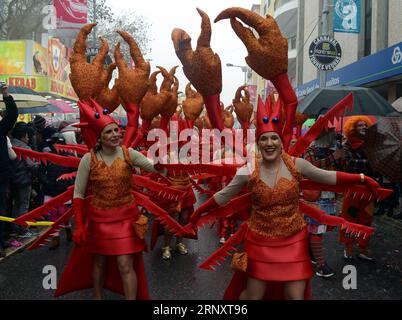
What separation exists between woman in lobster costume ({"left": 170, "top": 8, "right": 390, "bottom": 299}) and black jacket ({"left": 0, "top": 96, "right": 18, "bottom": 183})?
8.07ft

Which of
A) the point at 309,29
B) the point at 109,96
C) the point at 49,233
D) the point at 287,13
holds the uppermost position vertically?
the point at 287,13

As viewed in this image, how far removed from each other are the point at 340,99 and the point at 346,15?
6869 millimetres

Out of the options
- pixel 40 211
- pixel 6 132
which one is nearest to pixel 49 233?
pixel 40 211

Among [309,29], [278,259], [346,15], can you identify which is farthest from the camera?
[309,29]

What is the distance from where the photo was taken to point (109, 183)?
350cm

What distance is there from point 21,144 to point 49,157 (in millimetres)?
2325

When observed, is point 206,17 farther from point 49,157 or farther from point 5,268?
point 5,268

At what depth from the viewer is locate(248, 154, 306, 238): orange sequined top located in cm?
294

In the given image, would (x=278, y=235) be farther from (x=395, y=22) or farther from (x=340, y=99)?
(x=395, y=22)

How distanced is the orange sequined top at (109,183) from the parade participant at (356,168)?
9.68 ft

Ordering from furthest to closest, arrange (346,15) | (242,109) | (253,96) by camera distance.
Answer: (253,96) → (346,15) → (242,109)

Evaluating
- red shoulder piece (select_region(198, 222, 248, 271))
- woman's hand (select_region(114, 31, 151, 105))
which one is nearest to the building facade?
woman's hand (select_region(114, 31, 151, 105))

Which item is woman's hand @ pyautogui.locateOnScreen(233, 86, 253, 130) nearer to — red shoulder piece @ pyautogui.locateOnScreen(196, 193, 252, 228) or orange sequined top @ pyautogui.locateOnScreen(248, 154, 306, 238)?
red shoulder piece @ pyautogui.locateOnScreen(196, 193, 252, 228)

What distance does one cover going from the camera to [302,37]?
23844 millimetres
